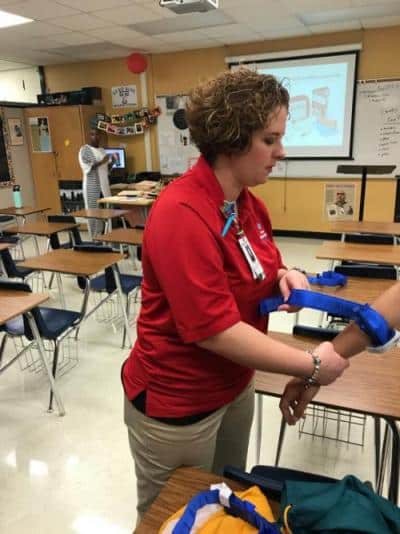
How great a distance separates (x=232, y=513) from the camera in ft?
2.71

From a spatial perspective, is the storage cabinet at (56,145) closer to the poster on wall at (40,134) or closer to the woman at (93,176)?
the poster on wall at (40,134)

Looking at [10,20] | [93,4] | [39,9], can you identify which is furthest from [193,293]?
[10,20]

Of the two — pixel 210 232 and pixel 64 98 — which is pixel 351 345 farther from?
pixel 64 98

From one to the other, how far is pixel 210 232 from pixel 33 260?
2.72 m

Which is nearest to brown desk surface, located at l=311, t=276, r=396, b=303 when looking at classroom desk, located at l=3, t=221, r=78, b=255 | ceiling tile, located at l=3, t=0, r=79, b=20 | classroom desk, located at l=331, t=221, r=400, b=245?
classroom desk, located at l=331, t=221, r=400, b=245

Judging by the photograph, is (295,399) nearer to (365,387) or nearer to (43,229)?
(365,387)

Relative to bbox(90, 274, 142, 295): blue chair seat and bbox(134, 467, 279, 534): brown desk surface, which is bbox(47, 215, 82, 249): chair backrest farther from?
bbox(134, 467, 279, 534): brown desk surface

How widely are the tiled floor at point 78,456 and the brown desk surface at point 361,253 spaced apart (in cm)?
110

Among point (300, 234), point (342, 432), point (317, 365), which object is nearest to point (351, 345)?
point (317, 365)

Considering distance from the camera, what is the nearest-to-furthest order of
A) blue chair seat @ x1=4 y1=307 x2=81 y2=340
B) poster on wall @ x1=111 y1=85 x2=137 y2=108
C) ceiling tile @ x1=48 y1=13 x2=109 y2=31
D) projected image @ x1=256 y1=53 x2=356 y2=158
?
blue chair seat @ x1=4 y1=307 x2=81 y2=340
ceiling tile @ x1=48 y1=13 x2=109 y2=31
projected image @ x1=256 y1=53 x2=356 y2=158
poster on wall @ x1=111 y1=85 x2=137 y2=108

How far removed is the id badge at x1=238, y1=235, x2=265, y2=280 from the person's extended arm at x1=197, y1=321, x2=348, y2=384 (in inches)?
6.0

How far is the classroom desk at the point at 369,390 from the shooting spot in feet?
4.14

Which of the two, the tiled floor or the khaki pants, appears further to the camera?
the tiled floor

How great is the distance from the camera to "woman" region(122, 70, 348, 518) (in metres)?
0.85
